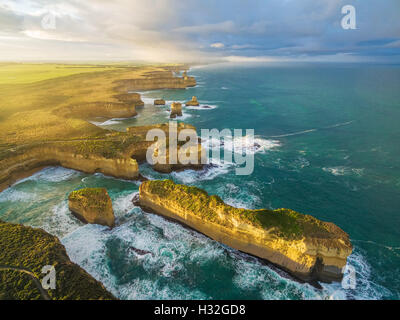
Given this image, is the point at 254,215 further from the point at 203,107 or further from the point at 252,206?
the point at 203,107

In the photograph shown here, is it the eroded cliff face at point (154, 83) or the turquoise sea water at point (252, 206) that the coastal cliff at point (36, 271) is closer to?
the turquoise sea water at point (252, 206)

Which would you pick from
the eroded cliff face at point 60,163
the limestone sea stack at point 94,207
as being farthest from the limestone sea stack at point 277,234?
the eroded cliff face at point 60,163

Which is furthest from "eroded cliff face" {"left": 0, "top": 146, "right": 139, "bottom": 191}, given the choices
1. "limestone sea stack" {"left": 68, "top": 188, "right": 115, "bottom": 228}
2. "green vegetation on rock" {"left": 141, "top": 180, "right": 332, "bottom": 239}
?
"green vegetation on rock" {"left": 141, "top": 180, "right": 332, "bottom": 239}

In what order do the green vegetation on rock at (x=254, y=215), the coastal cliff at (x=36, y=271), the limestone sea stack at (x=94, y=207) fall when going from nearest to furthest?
the coastal cliff at (x=36, y=271) → the green vegetation on rock at (x=254, y=215) → the limestone sea stack at (x=94, y=207)

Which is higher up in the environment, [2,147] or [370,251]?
[2,147]

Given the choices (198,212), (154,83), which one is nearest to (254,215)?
(198,212)
